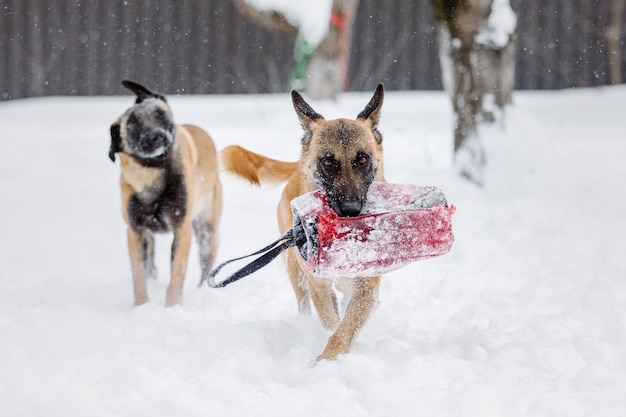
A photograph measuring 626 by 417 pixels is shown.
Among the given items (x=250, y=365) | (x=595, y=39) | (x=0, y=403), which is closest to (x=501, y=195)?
(x=250, y=365)

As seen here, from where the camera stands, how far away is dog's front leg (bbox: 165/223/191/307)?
5.12m

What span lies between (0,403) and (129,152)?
274 cm

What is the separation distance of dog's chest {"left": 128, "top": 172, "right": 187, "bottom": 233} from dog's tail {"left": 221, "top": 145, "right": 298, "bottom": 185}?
605mm

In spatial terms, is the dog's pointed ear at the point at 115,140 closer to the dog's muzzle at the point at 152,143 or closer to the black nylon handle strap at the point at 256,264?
the dog's muzzle at the point at 152,143

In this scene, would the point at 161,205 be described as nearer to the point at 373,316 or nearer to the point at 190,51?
the point at 373,316

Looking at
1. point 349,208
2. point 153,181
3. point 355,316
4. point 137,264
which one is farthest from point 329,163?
point 137,264

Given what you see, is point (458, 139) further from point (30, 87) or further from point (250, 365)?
point (30, 87)

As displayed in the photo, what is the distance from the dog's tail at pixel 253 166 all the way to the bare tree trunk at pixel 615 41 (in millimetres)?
9340

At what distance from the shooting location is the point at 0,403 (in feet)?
8.18

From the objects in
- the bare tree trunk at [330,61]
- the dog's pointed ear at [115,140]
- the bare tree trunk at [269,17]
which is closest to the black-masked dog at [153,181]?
the dog's pointed ear at [115,140]

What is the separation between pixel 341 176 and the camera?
3.52 metres

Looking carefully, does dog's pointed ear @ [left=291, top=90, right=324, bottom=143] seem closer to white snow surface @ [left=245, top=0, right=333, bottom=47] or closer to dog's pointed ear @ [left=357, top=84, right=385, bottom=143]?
dog's pointed ear @ [left=357, top=84, right=385, bottom=143]

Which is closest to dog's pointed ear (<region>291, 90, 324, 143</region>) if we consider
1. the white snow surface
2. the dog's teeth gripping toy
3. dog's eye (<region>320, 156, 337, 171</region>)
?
dog's eye (<region>320, 156, 337, 171</region>)

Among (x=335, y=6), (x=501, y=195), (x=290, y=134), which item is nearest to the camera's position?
(x=501, y=195)
